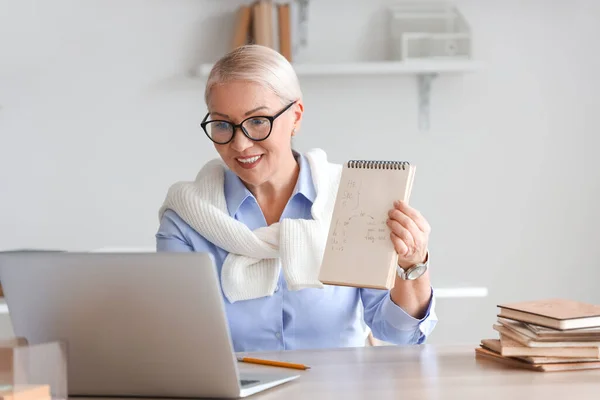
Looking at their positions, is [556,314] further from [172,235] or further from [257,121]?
[172,235]

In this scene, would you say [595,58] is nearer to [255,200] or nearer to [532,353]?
[255,200]

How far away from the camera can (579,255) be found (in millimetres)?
3438

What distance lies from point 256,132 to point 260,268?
0.30 m

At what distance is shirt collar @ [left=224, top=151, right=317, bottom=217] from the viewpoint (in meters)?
2.04

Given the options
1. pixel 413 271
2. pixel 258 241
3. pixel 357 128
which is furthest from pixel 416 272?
pixel 357 128

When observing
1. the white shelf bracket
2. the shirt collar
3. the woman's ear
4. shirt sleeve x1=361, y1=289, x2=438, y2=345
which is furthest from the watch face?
the white shelf bracket

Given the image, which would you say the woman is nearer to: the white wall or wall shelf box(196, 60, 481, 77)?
A: wall shelf box(196, 60, 481, 77)

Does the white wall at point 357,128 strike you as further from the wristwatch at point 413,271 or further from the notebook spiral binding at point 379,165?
the notebook spiral binding at point 379,165

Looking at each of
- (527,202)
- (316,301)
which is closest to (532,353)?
(316,301)

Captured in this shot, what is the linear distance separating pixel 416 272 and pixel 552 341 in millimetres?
304

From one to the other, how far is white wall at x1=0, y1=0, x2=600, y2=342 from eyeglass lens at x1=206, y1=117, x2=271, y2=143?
1.39 meters

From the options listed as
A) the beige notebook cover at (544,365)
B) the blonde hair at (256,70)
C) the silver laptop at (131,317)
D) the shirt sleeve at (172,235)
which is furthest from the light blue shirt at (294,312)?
the silver laptop at (131,317)

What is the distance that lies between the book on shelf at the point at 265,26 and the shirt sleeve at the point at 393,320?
1.42m

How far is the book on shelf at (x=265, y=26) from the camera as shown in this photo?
3.19m
